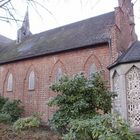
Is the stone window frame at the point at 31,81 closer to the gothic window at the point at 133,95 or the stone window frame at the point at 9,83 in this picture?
the stone window frame at the point at 9,83

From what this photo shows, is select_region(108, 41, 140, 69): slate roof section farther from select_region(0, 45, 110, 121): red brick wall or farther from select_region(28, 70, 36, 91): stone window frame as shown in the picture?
select_region(28, 70, 36, 91): stone window frame

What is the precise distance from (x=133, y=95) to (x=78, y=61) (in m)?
5.98

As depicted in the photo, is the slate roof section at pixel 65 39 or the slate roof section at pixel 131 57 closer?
the slate roof section at pixel 131 57

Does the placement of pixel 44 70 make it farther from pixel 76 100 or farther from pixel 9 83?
pixel 76 100

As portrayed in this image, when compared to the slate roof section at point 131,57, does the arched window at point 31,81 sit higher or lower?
lower

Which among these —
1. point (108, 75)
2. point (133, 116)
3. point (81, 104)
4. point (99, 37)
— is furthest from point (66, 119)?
point (99, 37)

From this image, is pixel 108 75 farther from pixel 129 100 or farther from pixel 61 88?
pixel 61 88

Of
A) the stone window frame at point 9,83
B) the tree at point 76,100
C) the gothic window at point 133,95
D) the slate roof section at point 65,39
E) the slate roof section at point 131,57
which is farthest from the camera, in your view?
the stone window frame at point 9,83

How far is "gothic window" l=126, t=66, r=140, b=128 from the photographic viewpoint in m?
15.2

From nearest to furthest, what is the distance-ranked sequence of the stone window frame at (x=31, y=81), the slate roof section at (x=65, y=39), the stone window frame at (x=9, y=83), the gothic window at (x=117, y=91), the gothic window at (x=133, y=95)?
1. the gothic window at (x=133, y=95)
2. the gothic window at (x=117, y=91)
3. the slate roof section at (x=65, y=39)
4. the stone window frame at (x=31, y=81)
5. the stone window frame at (x=9, y=83)

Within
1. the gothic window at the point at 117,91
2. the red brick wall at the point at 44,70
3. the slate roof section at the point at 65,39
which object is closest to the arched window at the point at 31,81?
the red brick wall at the point at 44,70

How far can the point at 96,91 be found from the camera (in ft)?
33.9

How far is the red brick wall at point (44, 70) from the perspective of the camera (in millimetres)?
19266

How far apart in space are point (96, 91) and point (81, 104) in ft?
3.37
